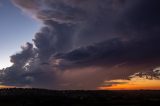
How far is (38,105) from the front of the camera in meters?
177

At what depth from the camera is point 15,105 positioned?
17875 centimetres

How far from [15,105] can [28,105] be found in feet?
38.4

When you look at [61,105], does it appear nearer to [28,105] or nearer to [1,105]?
[28,105]

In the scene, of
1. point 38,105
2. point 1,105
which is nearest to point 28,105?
point 38,105

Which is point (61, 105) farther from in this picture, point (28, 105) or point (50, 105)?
point (28, 105)

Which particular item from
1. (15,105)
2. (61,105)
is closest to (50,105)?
(61,105)

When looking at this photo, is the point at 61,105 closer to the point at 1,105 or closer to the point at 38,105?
the point at 38,105

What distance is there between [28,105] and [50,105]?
48.3ft

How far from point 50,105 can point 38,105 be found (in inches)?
327

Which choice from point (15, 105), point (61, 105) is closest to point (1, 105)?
point (15, 105)

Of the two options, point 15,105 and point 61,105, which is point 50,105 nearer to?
point 61,105

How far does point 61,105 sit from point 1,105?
41.2 m

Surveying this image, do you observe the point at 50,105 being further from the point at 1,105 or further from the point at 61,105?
the point at 1,105

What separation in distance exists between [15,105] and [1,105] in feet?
30.7
